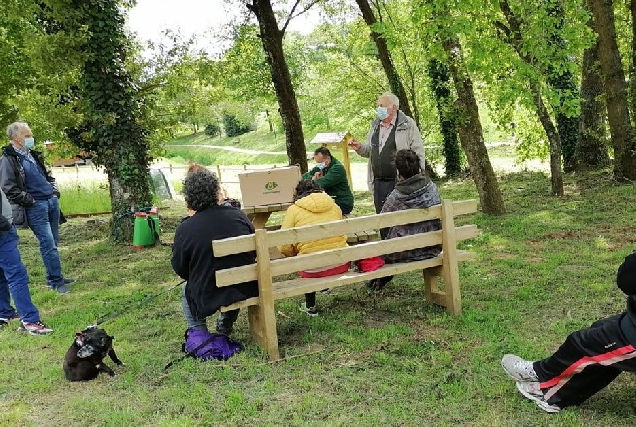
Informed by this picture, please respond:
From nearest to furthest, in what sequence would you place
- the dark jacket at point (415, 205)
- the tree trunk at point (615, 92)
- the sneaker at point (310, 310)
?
the dark jacket at point (415, 205), the sneaker at point (310, 310), the tree trunk at point (615, 92)

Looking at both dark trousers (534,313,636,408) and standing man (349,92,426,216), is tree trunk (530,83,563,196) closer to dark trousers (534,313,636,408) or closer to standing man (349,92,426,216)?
standing man (349,92,426,216)

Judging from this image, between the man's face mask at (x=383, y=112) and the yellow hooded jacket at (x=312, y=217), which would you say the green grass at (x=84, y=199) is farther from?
the yellow hooded jacket at (x=312, y=217)

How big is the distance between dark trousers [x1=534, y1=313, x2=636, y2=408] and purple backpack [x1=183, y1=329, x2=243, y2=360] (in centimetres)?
234

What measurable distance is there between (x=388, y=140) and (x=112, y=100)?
5454mm

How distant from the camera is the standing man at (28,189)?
673 cm

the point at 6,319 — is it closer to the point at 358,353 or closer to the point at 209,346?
the point at 209,346

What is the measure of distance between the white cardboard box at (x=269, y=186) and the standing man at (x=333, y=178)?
43 centimetres

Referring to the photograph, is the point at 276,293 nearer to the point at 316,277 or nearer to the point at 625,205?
the point at 316,277

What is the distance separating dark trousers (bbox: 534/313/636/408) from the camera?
3176 mm

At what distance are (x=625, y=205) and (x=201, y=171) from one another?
740 centimetres

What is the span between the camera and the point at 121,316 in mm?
6309

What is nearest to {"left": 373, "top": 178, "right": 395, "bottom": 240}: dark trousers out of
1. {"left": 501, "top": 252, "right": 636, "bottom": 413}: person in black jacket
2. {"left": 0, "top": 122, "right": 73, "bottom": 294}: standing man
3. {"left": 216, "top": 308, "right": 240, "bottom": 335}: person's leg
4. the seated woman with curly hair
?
the seated woman with curly hair

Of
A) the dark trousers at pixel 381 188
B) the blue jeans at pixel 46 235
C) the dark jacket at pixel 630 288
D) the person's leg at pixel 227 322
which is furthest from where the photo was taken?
the blue jeans at pixel 46 235

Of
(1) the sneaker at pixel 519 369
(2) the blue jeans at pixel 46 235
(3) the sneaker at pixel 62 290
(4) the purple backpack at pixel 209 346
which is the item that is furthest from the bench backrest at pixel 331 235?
(3) the sneaker at pixel 62 290
